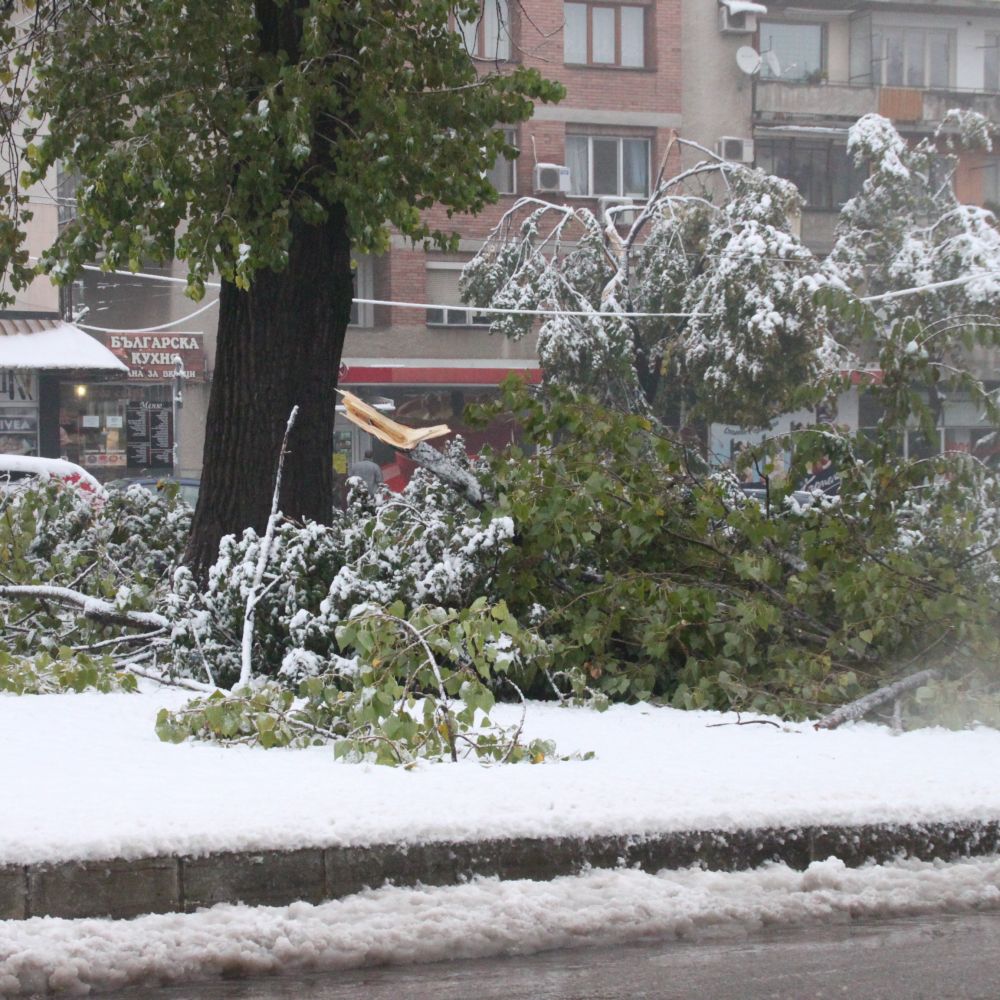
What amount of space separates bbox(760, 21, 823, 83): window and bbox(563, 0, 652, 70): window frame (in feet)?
11.1

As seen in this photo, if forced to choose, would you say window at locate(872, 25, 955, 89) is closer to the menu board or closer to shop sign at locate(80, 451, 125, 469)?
the menu board

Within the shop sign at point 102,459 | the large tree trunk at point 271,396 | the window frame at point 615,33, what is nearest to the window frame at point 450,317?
the window frame at point 615,33

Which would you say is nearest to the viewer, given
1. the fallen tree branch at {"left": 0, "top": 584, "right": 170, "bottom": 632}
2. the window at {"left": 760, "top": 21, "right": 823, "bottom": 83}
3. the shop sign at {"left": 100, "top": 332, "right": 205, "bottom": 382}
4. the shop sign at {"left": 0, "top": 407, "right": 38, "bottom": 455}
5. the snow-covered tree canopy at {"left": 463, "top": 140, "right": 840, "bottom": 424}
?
the fallen tree branch at {"left": 0, "top": 584, "right": 170, "bottom": 632}

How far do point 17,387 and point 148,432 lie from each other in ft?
9.53

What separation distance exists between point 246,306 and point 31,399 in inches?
985

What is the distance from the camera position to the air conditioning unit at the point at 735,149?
3509 centimetres

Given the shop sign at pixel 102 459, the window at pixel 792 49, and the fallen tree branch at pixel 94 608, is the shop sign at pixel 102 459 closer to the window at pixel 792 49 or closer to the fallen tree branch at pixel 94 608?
the window at pixel 792 49

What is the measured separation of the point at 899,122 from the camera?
37.0 m

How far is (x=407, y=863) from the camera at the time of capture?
4.30 m

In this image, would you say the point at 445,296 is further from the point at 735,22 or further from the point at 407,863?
the point at 407,863

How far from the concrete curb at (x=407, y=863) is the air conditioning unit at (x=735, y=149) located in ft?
104

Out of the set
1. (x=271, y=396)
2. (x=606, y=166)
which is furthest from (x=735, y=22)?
(x=271, y=396)

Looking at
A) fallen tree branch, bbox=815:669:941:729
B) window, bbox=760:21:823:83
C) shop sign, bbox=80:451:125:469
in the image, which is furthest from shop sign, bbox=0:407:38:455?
fallen tree branch, bbox=815:669:941:729

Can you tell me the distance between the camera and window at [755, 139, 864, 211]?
121 ft
